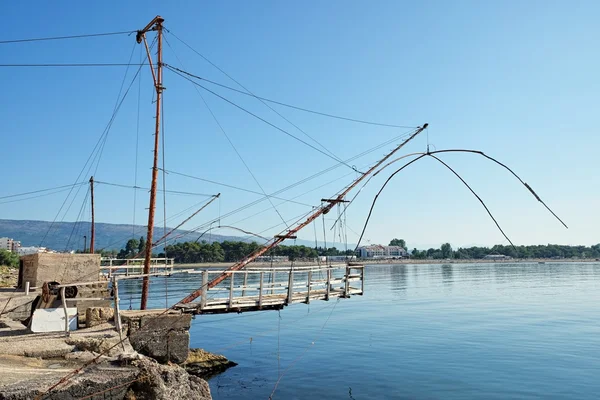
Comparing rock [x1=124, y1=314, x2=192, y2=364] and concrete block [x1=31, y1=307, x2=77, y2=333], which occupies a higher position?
concrete block [x1=31, y1=307, x2=77, y2=333]

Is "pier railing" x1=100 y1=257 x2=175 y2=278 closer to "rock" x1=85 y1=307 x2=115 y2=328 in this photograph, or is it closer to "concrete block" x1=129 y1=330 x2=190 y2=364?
"rock" x1=85 y1=307 x2=115 y2=328

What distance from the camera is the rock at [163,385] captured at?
1044 cm

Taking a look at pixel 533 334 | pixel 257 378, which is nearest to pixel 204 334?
pixel 257 378

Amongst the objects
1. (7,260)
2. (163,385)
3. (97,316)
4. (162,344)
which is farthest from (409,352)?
(7,260)

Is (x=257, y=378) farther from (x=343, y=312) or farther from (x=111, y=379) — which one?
(x=343, y=312)

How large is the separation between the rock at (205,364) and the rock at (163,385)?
914cm

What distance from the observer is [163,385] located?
10.7m

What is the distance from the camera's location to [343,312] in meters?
47.3

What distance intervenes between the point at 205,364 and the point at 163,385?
11724 millimetres

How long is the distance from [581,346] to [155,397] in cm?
2785

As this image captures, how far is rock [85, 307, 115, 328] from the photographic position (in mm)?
15117

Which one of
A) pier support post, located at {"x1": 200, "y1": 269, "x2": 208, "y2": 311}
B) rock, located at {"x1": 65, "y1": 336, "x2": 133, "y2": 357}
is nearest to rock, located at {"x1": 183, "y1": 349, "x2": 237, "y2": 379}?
pier support post, located at {"x1": 200, "y1": 269, "x2": 208, "y2": 311}

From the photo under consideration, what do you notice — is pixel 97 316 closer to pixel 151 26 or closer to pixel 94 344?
pixel 94 344

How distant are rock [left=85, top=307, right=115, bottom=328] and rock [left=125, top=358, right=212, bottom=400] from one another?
4.71 metres
